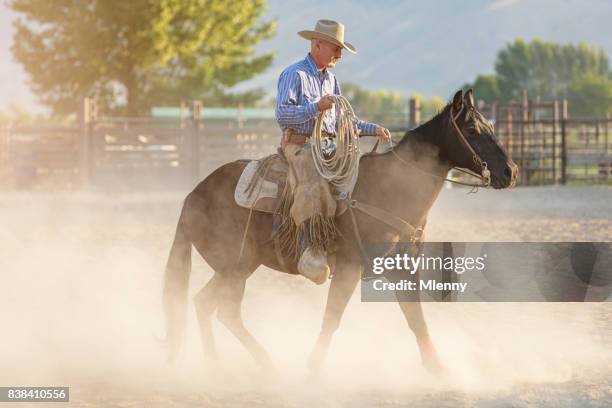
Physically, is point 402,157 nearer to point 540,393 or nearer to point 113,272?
point 540,393

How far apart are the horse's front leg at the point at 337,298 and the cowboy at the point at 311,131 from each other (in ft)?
0.27

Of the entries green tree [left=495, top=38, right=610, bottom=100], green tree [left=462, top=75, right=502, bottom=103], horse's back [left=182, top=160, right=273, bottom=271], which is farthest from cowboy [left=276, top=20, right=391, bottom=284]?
green tree [left=495, top=38, right=610, bottom=100]

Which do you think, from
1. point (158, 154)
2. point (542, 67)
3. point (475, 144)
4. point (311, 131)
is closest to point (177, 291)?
point (311, 131)

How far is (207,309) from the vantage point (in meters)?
5.76

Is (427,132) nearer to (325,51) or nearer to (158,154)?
(325,51)

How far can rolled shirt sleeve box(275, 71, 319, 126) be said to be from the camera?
537 centimetres

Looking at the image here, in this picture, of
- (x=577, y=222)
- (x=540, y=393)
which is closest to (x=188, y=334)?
(x=540, y=393)

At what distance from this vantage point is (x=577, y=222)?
13.9 m

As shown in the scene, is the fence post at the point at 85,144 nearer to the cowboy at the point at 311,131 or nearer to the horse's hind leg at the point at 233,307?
the horse's hind leg at the point at 233,307

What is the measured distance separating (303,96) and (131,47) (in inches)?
1105

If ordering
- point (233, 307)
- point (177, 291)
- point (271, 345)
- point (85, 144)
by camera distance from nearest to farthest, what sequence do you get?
point (233, 307), point (177, 291), point (271, 345), point (85, 144)

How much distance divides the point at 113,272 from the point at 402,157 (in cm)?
512

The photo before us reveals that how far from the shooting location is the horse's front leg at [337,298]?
535cm

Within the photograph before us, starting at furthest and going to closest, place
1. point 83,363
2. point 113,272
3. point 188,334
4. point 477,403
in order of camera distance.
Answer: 1. point 113,272
2. point 188,334
3. point 83,363
4. point 477,403
